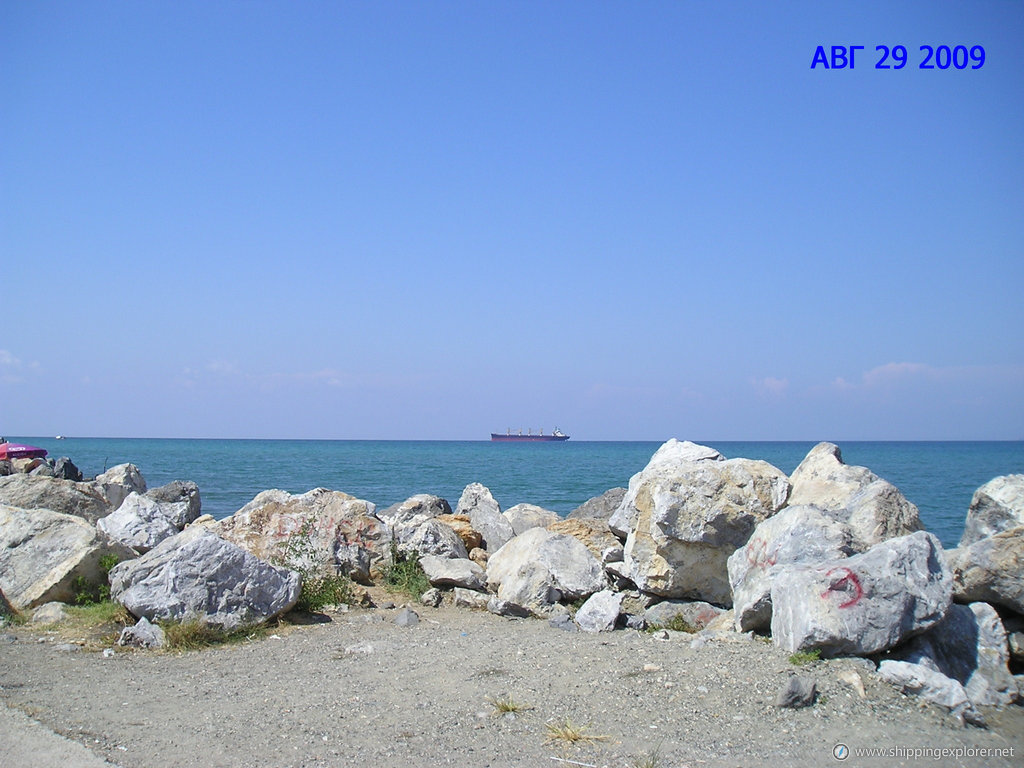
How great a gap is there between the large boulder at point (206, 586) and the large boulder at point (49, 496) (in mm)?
4578

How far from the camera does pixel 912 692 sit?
6160 millimetres

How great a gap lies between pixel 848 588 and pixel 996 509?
4032 mm

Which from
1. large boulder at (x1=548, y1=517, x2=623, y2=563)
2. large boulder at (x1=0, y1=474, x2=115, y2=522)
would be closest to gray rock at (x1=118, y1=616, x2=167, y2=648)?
large boulder at (x1=548, y1=517, x2=623, y2=563)

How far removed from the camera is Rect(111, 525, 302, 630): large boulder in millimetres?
8109

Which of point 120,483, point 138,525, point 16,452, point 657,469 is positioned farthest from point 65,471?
point 657,469

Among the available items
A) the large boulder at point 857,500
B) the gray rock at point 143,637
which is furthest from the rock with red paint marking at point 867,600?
the gray rock at point 143,637

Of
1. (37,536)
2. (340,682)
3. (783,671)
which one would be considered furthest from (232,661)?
(783,671)

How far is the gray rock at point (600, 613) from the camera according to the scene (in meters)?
8.73

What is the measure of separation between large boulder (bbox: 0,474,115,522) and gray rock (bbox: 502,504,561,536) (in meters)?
6.93

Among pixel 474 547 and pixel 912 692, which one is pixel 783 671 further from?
pixel 474 547

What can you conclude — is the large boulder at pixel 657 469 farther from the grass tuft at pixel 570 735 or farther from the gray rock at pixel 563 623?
the grass tuft at pixel 570 735

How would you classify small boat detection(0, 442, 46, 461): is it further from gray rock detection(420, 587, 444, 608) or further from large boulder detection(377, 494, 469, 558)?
gray rock detection(420, 587, 444, 608)

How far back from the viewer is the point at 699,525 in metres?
9.34

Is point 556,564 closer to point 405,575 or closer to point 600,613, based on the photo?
point 600,613
